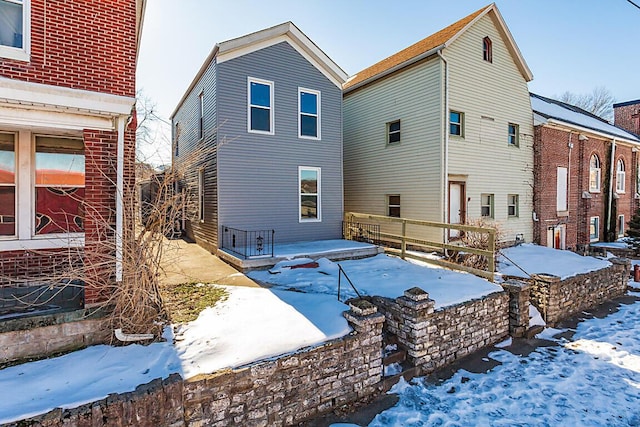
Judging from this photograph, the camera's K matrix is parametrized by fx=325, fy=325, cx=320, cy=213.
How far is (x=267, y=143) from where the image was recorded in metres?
10.6

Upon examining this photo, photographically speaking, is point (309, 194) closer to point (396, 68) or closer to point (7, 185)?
point (396, 68)

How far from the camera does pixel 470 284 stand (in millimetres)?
7305

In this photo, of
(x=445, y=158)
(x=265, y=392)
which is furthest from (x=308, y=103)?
(x=265, y=392)

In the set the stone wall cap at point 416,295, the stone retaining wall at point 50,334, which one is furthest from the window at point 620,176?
the stone retaining wall at point 50,334

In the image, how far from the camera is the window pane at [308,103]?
37.3 ft

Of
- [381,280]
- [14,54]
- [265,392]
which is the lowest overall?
[265,392]

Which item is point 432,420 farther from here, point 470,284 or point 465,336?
point 470,284

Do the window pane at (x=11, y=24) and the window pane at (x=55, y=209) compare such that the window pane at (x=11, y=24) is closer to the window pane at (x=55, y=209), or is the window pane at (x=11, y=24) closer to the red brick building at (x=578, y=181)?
the window pane at (x=55, y=209)

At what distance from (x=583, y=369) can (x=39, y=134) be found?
10656mm

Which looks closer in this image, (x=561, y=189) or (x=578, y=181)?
(x=561, y=189)

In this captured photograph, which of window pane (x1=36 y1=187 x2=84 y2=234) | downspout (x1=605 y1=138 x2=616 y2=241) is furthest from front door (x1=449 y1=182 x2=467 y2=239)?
downspout (x1=605 y1=138 x2=616 y2=241)

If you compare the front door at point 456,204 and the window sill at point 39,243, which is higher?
the front door at point 456,204

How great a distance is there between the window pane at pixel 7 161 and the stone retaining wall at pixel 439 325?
6.87 meters

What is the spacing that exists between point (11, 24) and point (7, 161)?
222 cm
